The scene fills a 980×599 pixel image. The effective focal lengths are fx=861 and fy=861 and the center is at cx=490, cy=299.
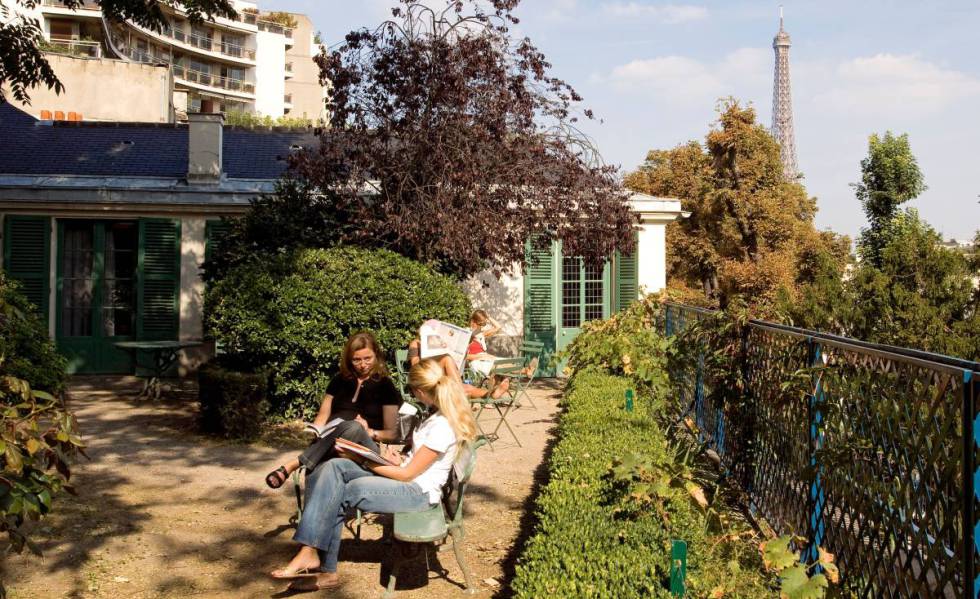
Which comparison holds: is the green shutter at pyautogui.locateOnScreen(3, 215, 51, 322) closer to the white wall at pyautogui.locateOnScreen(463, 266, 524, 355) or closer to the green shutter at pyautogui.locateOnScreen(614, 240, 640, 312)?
the white wall at pyautogui.locateOnScreen(463, 266, 524, 355)

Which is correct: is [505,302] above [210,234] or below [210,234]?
below

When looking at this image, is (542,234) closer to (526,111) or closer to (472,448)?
(526,111)

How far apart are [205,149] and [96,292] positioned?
9.65 ft

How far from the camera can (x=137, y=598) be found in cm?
459

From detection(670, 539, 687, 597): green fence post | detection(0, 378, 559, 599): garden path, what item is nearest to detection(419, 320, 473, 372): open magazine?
detection(0, 378, 559, 599): garden path

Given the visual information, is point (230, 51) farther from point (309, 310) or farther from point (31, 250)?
point (309, 310)

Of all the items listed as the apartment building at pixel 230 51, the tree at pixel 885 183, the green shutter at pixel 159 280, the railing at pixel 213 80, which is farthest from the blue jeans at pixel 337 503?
the railing at pixel 213 80

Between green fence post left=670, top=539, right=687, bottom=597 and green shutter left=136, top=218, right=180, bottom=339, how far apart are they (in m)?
12.0

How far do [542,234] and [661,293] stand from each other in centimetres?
187

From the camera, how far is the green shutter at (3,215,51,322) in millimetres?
13883

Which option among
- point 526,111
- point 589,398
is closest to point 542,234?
point 526,111

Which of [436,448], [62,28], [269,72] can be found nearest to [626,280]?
[436,448]

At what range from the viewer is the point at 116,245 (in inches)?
563

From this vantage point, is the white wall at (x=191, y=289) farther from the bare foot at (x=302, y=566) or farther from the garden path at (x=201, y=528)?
the bare foot at (x=302, y=566)
